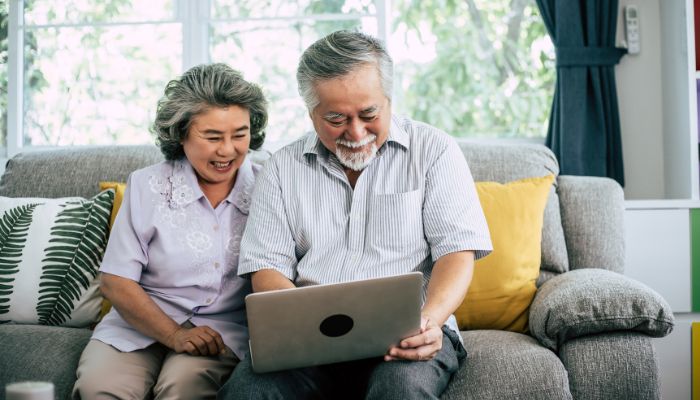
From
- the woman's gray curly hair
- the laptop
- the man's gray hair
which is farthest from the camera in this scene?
the woman's gray curly hair

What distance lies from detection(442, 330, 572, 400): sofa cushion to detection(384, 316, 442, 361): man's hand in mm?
174

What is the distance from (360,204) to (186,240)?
1.50 ft

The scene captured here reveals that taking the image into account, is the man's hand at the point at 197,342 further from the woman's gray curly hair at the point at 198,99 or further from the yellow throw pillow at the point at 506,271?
the yellow throw pillow at the point at 506,271

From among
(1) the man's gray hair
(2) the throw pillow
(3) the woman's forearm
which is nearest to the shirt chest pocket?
(1) the man's gray hair

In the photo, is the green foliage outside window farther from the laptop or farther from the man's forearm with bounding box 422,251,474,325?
the laptop

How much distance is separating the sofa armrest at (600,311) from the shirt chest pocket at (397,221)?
356 mm

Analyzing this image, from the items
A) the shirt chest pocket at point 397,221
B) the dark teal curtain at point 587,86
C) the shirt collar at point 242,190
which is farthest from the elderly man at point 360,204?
the dark teal curtain at point 587,86

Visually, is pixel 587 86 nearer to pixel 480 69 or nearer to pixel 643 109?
pixel 643 109

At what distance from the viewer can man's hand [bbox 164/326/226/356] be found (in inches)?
70.3

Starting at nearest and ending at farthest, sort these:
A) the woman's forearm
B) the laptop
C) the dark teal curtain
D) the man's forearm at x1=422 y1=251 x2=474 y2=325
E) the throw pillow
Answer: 1. the laptop
2. the man's forearm at x1=422 y1=251 x2=474 y2=325
3. the woman's forearm
4. the throw pillow
5. the dark teal curtain

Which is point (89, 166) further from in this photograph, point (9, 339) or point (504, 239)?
point (504, 239)

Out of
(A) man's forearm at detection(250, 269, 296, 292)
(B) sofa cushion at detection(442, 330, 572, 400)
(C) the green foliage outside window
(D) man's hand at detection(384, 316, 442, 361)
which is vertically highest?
(C) the green foliage outside window

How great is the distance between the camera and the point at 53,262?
2262mm

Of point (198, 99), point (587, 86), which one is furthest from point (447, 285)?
point (587, 86)
